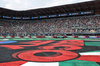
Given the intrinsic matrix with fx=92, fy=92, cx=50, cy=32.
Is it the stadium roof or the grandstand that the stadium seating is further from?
the stadium roof

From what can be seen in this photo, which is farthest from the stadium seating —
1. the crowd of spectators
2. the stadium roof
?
the stadium roof

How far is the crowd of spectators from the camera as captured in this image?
Result: 3772 centimetres

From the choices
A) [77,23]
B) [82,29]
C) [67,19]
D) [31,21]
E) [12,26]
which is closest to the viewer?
[82,29]

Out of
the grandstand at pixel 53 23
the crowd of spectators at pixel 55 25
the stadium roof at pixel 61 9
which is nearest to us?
the stadium roof at pixel 61 9

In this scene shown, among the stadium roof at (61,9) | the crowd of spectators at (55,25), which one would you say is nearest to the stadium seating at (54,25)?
the crowd of spectators at (55,25)

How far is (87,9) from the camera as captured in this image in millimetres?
39375

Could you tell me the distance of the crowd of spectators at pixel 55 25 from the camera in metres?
37.7

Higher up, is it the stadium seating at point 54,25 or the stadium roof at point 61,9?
the stadium roof at point 61,9

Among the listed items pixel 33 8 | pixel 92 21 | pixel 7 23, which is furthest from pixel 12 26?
pixel 92 21

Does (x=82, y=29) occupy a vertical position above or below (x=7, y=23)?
below

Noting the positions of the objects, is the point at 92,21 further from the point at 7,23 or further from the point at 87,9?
the point at 7,23

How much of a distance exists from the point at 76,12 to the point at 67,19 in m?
5.30

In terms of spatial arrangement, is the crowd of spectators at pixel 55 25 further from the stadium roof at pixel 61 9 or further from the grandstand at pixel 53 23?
the stadium roof at pixel 61 9

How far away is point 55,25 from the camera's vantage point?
44.5 meters
